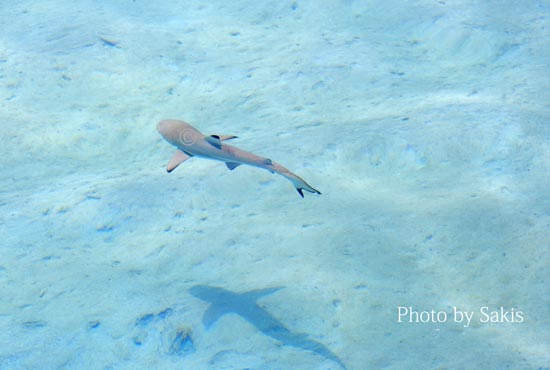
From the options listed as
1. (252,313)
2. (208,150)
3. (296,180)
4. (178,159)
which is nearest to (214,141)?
(208,150)

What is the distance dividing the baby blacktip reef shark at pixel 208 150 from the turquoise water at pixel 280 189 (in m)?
0.87

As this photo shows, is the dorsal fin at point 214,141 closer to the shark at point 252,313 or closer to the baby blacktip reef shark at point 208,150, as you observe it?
the baby blacktip reef shark at point 208,150

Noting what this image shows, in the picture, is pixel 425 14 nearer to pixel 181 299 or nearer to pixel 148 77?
pixel 148 77

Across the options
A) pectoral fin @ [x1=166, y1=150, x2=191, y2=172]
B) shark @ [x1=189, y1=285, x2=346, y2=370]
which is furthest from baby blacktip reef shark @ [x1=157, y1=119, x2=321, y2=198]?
shark @ [x1=189, y1=285, x2=346, y2=370]

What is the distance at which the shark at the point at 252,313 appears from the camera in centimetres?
292

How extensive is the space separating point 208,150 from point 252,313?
104 cm

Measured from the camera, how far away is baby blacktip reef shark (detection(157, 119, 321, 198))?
2818 mm

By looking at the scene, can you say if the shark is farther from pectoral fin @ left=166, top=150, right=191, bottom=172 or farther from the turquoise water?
pectoral fin @ left=166, top=150, right=191, bottom=172

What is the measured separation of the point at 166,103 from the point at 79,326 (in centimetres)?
286

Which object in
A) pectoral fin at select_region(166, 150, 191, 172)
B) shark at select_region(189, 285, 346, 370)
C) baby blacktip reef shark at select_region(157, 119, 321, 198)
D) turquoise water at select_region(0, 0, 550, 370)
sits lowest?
shark at select_region(189, 285, 346, 370)

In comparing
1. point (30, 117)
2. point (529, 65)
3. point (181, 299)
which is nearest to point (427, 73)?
point (529, 65)

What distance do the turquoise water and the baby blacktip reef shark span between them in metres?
0.87

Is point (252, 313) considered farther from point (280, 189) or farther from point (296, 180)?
point (280, 189)

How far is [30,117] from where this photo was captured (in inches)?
201
